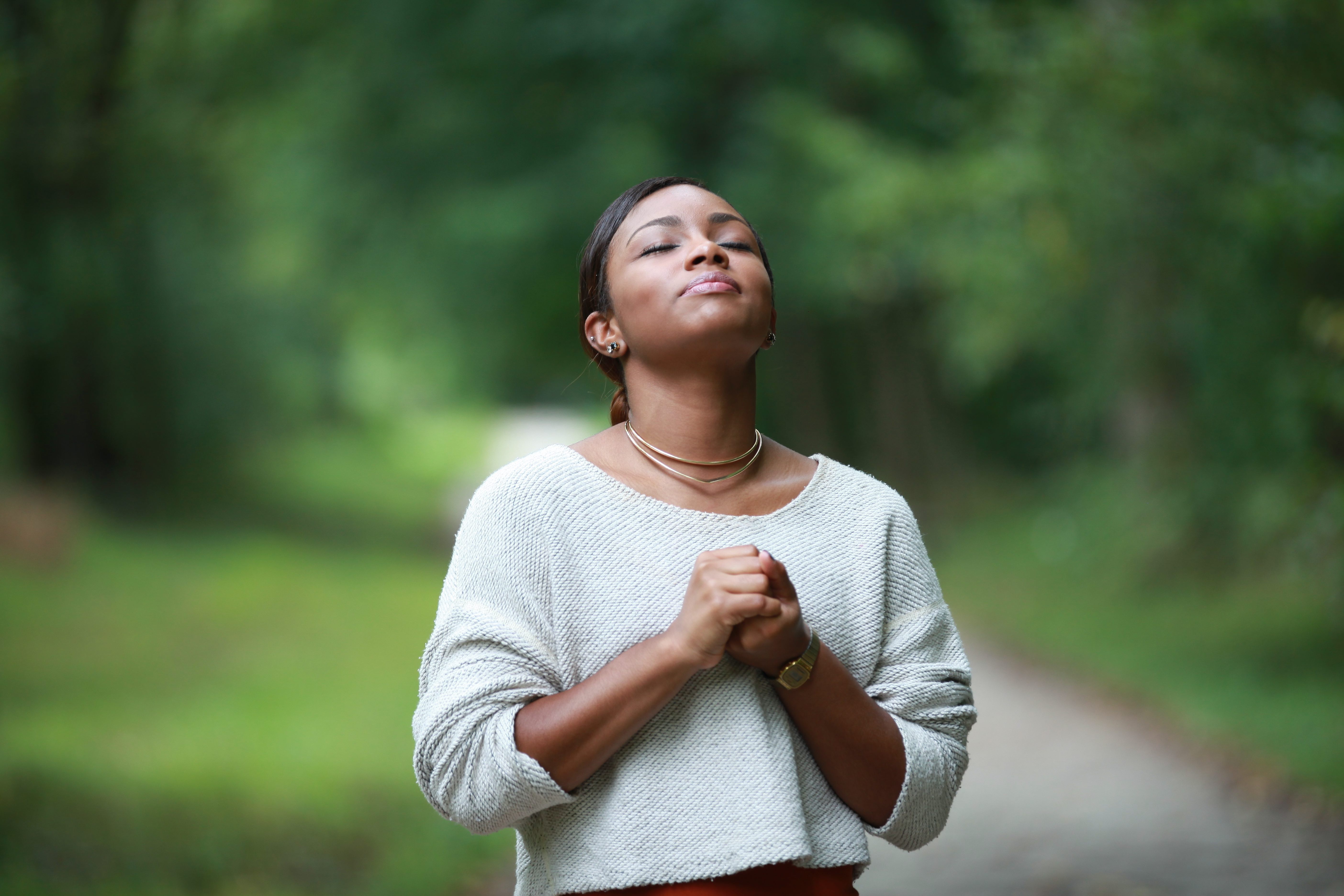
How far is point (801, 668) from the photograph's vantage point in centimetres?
182

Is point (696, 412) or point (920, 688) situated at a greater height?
point (696, 412)

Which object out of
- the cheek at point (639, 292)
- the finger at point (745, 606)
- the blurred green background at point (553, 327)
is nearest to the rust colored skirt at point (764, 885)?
the finger at point (745, 606)

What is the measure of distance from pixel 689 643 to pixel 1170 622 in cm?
876

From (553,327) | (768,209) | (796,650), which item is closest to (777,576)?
→ (796,650)

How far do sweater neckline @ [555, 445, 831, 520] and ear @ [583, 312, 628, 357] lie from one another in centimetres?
17

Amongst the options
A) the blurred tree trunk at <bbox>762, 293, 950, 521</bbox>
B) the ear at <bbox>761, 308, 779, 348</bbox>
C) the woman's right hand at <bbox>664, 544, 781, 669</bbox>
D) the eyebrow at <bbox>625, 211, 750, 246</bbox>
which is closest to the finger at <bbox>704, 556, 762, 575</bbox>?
the woman's right hand at <bbox>664, 544, 781, 669</bbox>

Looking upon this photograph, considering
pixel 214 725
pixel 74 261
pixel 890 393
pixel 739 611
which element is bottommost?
pixel 739 611

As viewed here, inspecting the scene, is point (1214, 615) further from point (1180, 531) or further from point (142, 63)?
point (142, 63)

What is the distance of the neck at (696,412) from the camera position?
6.57ft

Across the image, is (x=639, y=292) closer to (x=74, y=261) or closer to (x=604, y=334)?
(x=604, y=334)

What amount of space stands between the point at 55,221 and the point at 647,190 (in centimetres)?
1025

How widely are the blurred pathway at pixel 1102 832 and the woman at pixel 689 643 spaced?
3741 mm

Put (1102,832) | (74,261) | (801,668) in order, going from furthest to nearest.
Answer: (74,261), (1102,832), (801,668)

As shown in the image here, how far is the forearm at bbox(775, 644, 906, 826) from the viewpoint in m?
1.85
